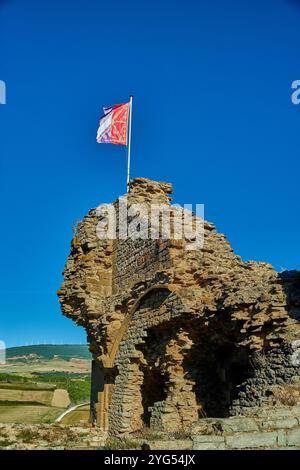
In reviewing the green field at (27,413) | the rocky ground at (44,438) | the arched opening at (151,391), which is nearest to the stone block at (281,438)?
the rocky ground at (44,438)

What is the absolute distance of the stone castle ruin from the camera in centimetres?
964

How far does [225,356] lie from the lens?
41.3 ft

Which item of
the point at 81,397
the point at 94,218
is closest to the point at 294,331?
the point at 94,218

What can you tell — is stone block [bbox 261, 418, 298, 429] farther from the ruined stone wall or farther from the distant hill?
the distant hill

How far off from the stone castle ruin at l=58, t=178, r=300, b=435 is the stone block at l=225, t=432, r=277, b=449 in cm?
217

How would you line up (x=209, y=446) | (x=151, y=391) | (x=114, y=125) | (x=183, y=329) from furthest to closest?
1. (x=114, y=125)
2. (x=151, y=391)
3. (x=183, y=329)
4. (x=209, y=446)

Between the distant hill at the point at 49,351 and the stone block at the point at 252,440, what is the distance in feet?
389

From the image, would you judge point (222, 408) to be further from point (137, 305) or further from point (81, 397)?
point (81, 397)

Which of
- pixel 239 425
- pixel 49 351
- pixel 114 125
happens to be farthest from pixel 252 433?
pixel 49 351

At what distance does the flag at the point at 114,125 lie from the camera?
20.5 m

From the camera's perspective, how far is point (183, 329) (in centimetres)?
1214

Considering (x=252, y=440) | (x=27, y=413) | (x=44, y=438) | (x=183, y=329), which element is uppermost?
(x=183, y=329)

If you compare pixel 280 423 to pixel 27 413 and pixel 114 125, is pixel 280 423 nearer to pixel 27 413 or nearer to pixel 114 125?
pixel 114 125

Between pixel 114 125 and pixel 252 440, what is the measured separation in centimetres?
1649
